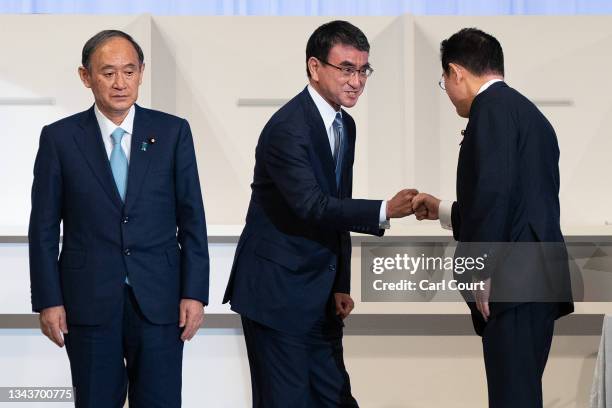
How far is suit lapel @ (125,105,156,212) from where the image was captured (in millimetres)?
2260

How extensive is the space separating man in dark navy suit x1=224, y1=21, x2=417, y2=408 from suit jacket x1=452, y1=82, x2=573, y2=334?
254mm

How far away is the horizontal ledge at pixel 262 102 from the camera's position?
3.88 meters

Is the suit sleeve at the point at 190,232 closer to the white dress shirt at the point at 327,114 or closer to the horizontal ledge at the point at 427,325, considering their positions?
the white dress shirt at the point at 327,114

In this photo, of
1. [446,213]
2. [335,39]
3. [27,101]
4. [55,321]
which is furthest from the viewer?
[27,101]

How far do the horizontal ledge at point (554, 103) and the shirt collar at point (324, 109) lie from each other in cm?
165

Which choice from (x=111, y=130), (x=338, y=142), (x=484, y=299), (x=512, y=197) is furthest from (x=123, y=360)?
(x=512, y=197)

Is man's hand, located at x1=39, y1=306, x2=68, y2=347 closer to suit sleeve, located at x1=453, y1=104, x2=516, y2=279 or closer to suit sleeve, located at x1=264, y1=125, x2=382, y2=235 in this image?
suit sleeve, located at x1=264, y1=125, x2=382, y2=235

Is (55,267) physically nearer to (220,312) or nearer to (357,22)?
(220,312)

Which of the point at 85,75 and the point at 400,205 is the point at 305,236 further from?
the point at 85,75

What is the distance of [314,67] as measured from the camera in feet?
8.14

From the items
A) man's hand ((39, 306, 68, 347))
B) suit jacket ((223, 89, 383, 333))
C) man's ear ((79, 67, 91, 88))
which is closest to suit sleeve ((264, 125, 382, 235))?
suit jacket ((223, 89, 383, 333))

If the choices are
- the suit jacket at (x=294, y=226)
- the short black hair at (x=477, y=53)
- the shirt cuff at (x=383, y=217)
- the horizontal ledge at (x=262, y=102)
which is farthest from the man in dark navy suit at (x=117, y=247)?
the horizontal ledge at (x=262, y=102)

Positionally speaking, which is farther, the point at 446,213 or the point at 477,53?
the point at 446,213

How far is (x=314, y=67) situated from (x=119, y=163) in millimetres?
551
